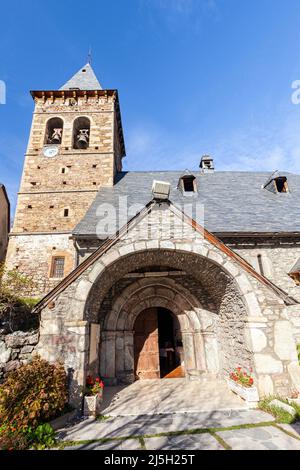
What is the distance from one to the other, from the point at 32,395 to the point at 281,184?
1256cm

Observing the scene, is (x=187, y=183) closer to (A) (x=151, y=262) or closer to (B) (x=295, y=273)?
(A) (x=151, y=262)

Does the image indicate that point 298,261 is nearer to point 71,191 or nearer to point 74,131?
point 71,191

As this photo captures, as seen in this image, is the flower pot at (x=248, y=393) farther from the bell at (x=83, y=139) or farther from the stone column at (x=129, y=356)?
the bell at (x=83, y=139)

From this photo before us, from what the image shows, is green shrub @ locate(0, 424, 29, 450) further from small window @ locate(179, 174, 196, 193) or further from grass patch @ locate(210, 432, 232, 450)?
small window @ locate(179, 174, 196, 193)

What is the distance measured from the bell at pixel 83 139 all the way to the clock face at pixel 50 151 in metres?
1.58

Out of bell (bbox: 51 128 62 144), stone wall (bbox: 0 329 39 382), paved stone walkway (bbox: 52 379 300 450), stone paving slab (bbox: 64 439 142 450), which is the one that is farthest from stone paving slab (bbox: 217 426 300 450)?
bell (bbox: 51 128 62 144)

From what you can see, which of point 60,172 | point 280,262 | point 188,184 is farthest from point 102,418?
point 60,172

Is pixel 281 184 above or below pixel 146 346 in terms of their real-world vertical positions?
above

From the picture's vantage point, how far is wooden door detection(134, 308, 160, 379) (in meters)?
7.25

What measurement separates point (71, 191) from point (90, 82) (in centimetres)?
1004

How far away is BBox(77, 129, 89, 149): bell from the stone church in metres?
0.06

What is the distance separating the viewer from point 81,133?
44.4ft
